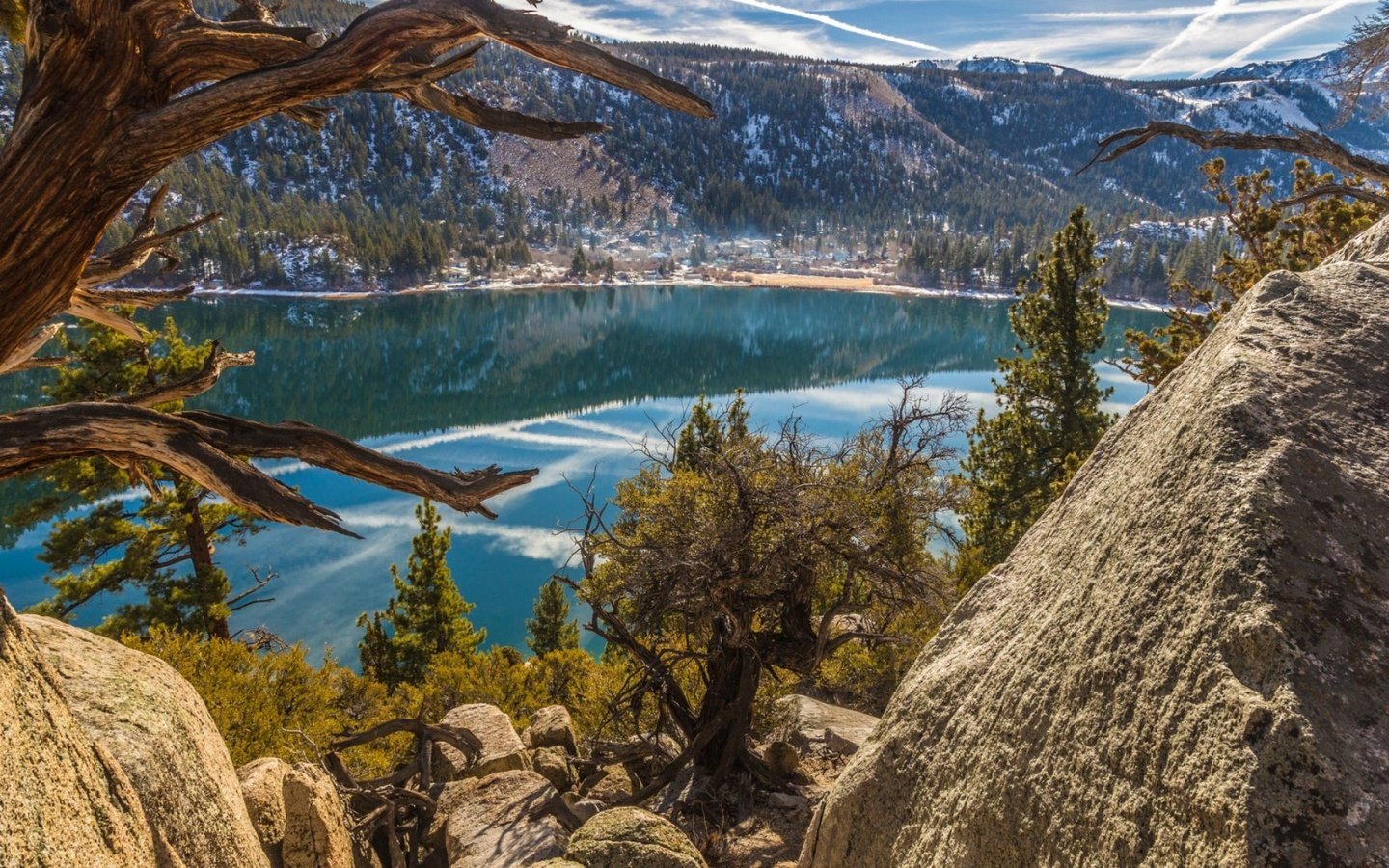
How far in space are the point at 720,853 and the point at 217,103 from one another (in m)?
8.90

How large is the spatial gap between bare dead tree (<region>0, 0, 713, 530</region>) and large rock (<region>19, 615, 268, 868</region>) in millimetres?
1692

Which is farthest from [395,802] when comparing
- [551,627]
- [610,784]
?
[551,627]

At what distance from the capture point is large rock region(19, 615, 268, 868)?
4.56 metres

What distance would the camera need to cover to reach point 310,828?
22.9ft

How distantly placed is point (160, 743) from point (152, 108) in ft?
11.9

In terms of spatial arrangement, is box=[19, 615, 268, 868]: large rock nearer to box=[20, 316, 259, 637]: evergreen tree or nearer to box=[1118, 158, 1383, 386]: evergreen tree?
box=[20, 316, 259, 637]: evergreen tree

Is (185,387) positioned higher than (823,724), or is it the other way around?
(185,387)

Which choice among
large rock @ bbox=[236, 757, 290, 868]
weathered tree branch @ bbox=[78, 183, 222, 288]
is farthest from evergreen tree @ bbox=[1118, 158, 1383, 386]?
large rock @ bbox=[236, 757, 290, 868]

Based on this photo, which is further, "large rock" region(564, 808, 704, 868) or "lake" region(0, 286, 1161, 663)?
"lake" region(0, 286, 1161, 663)

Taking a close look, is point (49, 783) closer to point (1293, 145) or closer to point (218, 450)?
point (218, 450)

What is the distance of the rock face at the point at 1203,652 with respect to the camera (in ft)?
8.80

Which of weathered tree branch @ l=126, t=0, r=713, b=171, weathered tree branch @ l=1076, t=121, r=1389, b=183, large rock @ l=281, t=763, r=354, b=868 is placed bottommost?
large rock @ l=281, t=763, r=354, b=868

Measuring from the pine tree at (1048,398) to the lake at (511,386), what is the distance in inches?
330

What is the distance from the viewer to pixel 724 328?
148m
